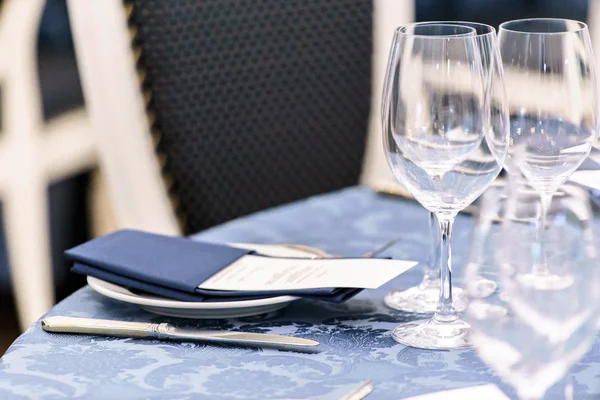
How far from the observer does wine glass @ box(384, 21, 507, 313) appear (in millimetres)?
775

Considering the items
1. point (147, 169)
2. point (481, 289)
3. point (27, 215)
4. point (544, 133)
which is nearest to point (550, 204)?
point (481, 289)

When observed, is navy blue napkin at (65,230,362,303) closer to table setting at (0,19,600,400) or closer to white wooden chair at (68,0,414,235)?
table setting at (0,19,600,400)

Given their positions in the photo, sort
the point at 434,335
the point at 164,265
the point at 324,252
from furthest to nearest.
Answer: the point at 324,252, the point at 164,265, the point at 434,335

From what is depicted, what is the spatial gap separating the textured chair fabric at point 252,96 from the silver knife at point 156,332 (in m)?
0.79

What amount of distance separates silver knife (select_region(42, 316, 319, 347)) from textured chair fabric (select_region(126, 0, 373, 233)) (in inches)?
31.0

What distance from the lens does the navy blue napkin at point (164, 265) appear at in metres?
0.85

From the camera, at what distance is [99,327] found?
0.82m

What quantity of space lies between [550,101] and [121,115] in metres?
0.90

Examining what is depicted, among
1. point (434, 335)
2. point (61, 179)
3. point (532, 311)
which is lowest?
point (61, 179)

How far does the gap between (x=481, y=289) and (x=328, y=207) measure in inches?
25.4

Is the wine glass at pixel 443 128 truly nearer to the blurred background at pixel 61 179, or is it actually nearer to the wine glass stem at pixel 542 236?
the wine glass stem at pixel 542 236

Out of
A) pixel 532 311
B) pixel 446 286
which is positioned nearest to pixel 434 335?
pixel 446 286

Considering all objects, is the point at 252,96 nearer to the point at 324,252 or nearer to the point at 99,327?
the point at 324,252

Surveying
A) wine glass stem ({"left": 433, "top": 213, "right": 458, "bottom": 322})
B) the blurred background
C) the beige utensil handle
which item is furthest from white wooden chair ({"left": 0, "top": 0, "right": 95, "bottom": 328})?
wine glass stem ({"left": 433, "top": 213, "right": 458, "bottom": 322})
